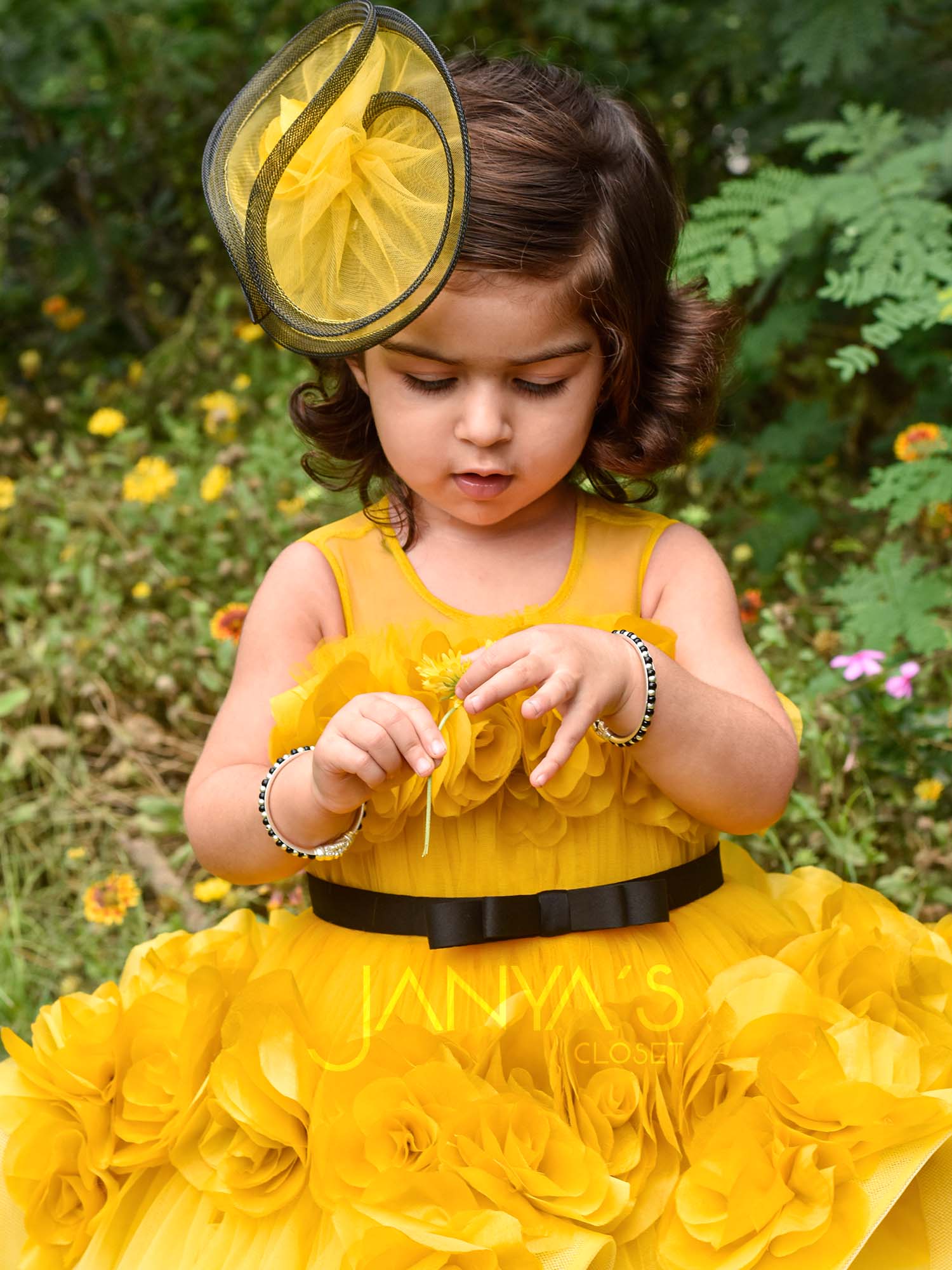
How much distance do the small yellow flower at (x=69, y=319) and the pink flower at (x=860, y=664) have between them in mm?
→ 3212

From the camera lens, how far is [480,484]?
1.51m

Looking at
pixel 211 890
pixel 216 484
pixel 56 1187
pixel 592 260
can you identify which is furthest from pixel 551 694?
pixel 216 484

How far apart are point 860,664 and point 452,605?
894 millimetres

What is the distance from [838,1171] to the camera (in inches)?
47.5

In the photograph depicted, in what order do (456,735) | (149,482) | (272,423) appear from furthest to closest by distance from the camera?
(272,423)
(149,482)
(456,735)

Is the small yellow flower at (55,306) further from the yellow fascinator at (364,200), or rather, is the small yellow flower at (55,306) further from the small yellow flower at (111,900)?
the yellow fascinator at (364,200)

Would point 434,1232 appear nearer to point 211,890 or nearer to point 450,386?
point 450,386

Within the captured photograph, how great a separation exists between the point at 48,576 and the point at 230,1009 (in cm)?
220

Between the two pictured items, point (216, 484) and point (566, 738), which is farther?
point (216, 484)

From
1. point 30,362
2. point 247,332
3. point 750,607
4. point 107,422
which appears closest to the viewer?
point 750,607

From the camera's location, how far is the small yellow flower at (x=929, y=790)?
219 centimetres

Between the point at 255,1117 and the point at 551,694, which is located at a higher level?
the point at 551,694

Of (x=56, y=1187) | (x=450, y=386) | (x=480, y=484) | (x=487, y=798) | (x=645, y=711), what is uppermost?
(x=450, y=386)

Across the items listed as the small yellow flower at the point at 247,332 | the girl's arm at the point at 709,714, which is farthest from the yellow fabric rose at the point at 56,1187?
the small yellow flower at the point at 247,332
